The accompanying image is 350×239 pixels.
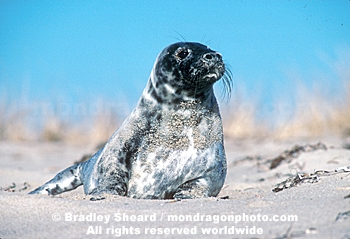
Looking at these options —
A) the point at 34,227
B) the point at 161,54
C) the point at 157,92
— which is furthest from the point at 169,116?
the point at 34,227

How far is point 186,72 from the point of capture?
166 inches

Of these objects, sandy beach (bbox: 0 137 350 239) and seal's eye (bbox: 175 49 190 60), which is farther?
seal's eye (bbox: 175 49 190 60)

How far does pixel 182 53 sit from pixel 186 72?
0.20m

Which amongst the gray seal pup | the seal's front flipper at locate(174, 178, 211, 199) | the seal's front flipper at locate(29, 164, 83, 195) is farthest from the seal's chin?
the seal's front flipper at locate(29, 164, 83, 195)

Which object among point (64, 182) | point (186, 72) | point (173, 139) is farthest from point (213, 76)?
point (64, 182)

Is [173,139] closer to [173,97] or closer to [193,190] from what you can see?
[173,97]

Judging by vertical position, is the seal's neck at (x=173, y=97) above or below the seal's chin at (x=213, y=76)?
below

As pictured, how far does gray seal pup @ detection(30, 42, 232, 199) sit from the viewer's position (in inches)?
163

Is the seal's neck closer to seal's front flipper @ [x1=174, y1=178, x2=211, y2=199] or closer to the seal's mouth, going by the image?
the seal's mouth

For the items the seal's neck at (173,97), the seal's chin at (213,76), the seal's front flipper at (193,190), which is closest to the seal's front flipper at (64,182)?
the seal's neck at (173,97)

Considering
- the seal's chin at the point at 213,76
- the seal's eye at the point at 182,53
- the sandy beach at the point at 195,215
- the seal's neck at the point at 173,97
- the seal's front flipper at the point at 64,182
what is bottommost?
the sandy beach at the point at 195,215

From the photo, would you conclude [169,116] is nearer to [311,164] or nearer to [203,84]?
[203,84]

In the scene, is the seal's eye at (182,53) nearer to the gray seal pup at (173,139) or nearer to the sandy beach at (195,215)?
the gray seal pup at (173,139)

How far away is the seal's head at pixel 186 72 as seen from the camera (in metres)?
4.12
